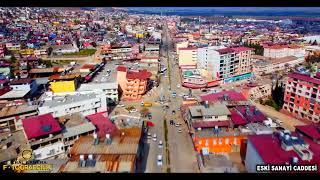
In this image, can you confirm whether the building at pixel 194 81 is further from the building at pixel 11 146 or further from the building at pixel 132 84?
the building at pixel 11 146

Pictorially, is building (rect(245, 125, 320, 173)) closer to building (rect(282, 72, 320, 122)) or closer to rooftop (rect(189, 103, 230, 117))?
rooftop (rect(189, 103, 230, 117))

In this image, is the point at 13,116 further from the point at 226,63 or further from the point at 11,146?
the point at 226,63

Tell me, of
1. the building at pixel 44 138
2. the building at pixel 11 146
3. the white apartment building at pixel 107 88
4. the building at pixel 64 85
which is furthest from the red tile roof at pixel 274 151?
A: the building at pixel 64 85

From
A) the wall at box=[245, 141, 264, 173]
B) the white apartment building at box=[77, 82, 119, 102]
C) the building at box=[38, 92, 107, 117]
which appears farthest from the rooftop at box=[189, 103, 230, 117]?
the white apartment building at box=[77, 82, 119, 102]

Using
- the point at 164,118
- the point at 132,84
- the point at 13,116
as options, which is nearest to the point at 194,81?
the point at 132,84

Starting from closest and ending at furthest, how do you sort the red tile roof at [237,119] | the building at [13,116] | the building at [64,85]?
the red tile roof at [237,119] → the building at [13,116] → the building at [64,85]

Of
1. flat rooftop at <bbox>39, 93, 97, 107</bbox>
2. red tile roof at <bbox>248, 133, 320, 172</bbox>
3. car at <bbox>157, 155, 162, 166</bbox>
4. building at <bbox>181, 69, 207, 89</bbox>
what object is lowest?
car at <bbox>157, 155, 162, 166</bbox>
